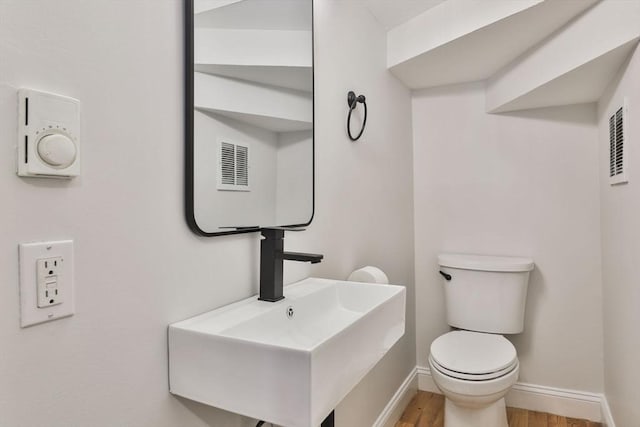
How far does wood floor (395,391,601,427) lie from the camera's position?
7.62ft

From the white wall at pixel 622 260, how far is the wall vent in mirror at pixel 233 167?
55.3 inches

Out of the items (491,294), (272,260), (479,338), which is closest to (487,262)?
(491,294)

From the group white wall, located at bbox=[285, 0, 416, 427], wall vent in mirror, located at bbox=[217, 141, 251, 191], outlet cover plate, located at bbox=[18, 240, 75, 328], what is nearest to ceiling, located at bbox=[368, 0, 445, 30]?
white wall, located at bbox=[285, 0, 416, 427]

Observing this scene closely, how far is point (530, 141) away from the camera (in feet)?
8.13

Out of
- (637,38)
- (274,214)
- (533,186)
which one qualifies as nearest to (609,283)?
(533,186)

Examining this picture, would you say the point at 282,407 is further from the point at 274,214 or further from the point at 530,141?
the point at 530,141

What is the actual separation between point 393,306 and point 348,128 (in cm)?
87

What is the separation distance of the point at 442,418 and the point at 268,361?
6.32 ft

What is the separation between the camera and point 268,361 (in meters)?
0.84

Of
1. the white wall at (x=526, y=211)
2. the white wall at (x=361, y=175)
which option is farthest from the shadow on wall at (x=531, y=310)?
the white wall at (x=361, y=175)

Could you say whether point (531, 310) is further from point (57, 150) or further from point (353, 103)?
point (57, 150)

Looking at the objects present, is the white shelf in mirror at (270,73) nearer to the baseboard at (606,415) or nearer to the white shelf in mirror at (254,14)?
the white shelf in mirror at (254,14)

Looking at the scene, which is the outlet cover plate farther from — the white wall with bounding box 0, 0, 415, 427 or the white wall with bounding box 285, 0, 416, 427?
the white wall with bounding box 285, 0, 416, 427

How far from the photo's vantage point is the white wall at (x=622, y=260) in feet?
5.15
